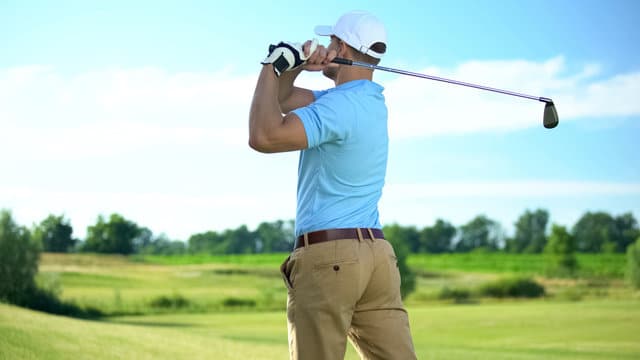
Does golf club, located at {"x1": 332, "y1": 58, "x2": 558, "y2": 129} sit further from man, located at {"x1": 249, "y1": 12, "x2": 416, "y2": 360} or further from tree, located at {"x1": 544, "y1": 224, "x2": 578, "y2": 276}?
tree, located at {"x1": 544, "y1": 224, "x2": 578, "y2": 276}

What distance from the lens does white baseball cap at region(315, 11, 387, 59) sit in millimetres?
4172

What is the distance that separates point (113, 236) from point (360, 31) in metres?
15.2

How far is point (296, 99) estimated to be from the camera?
4.54 m

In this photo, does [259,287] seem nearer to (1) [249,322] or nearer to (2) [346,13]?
(1) [249,322]

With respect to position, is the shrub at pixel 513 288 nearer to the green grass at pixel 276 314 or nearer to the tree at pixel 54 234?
the green grass at pixel 276 314

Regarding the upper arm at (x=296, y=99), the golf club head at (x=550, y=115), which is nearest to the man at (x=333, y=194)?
the upper arm at (x=296, y=99)

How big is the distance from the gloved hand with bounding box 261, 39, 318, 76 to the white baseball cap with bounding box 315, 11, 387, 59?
0.25 meters

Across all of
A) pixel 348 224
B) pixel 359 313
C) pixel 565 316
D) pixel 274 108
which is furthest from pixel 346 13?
pixel 565 316

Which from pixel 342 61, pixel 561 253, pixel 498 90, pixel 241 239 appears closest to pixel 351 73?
pixel 342 61

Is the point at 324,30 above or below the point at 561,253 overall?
above

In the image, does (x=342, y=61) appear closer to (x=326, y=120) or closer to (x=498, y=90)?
(x=326, y=120)

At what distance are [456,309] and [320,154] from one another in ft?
63.2

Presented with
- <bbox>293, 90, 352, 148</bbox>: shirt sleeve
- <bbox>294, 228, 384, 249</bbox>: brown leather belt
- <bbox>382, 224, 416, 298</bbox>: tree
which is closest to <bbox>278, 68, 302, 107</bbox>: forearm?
<bbox>293, 90, 352, 148</bbox>: shirt sleeve

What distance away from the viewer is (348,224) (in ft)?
13.1
